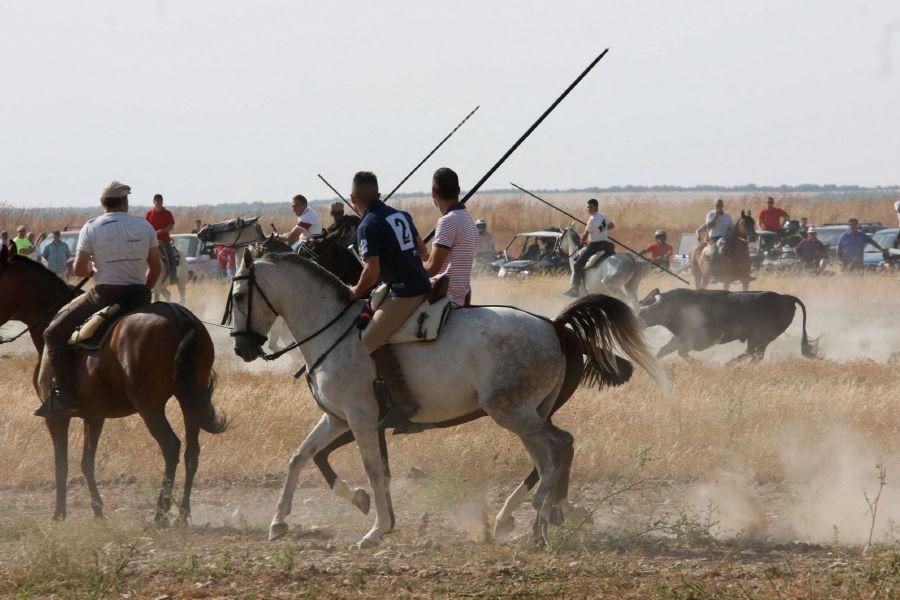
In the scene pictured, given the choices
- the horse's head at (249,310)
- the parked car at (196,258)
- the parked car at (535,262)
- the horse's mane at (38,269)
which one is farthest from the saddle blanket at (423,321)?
the parked car at (196,258)

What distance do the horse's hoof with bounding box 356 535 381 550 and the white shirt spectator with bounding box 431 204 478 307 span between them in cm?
162

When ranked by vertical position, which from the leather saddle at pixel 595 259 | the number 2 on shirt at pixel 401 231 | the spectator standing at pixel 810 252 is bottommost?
the spectator standing at pixel 810 252

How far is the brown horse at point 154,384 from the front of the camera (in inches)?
384

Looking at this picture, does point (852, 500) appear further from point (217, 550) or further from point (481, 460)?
point (217, 550)

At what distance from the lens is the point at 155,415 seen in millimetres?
9789

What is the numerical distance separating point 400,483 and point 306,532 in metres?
1.83

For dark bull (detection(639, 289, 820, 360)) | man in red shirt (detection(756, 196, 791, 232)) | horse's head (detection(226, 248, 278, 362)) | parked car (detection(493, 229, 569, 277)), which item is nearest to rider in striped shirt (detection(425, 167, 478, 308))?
horse's head (detection(226, 248, 278, 362))

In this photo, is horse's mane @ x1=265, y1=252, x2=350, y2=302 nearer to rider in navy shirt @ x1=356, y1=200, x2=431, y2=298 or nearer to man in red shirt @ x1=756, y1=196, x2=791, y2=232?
rider in navy shirt @ x1=356, y1=200, x2=431, y2=298

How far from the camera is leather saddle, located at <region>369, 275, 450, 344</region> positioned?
899 cm

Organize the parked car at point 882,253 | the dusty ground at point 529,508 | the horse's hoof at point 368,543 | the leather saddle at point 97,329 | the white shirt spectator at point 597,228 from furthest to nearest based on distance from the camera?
the parked car at point 882,253 → the white shirt spectator at point 597,228 → the leather saddle at point 97,329 → the horse's hoof at point 368,543 → the dusty ground at point 529,508

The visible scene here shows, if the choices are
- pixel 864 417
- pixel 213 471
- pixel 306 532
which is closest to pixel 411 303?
pixel 306 532

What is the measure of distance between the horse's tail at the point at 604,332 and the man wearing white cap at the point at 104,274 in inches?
118

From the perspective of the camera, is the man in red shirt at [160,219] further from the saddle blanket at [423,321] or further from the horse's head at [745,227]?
the saddle blanket at [423,321]

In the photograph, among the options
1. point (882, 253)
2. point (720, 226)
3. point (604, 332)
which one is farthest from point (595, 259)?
point (604, 332)
